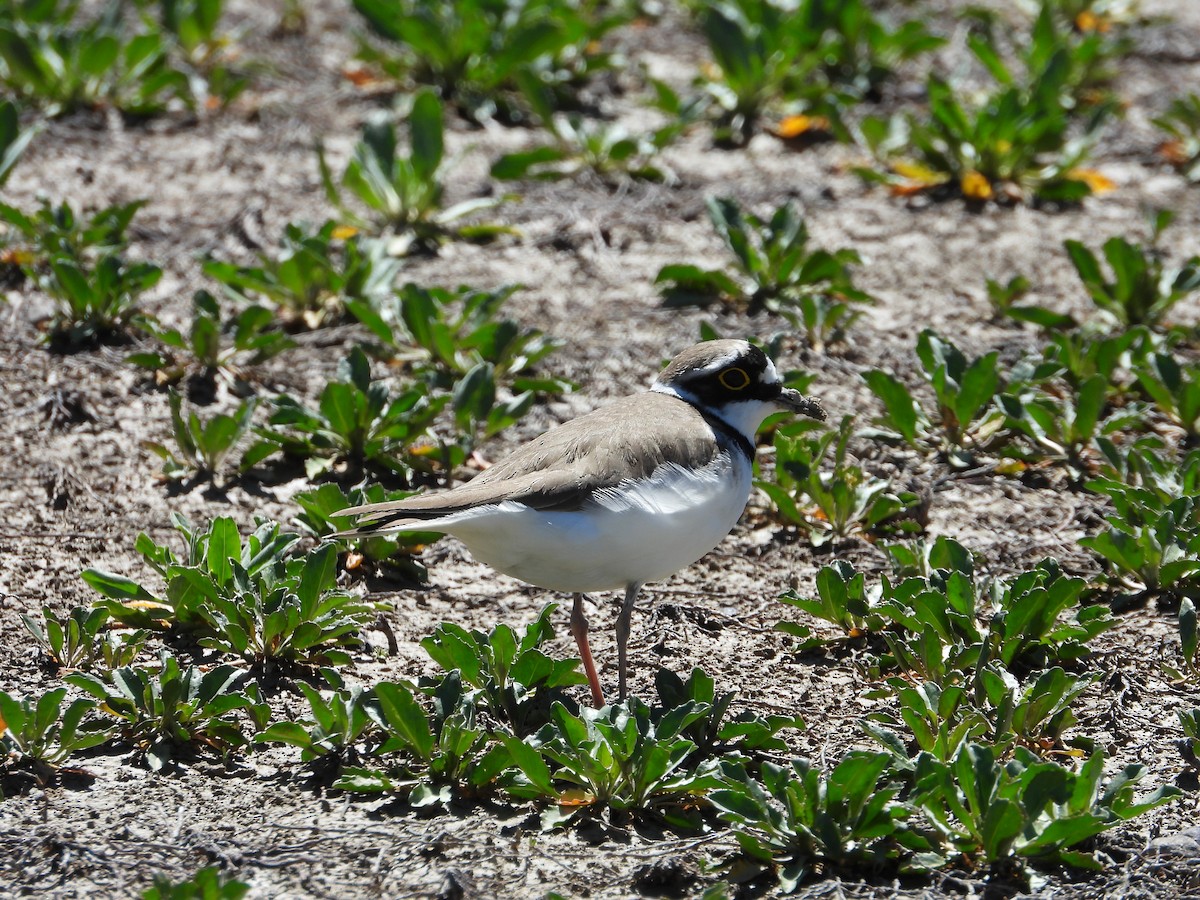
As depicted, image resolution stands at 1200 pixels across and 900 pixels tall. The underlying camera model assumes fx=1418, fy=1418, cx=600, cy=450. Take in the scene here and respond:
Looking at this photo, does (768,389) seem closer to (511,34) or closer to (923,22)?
(511,34)

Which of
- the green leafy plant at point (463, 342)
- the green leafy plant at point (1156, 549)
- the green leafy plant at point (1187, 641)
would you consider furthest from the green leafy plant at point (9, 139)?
the green leafy plant at point (1187, 641)

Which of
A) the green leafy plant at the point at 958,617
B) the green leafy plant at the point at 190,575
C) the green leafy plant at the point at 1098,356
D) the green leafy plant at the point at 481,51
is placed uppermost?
the green leafy plant at the point at 481,51

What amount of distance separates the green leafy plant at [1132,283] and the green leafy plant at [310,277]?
3.35 m

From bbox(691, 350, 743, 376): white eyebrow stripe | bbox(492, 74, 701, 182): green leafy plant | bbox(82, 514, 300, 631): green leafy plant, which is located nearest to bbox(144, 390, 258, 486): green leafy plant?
bbox(82, 514, 300, 631): green leafy plant

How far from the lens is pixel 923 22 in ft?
31.1

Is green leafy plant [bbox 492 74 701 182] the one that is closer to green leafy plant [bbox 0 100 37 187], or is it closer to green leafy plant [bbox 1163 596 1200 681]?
green leafy plant [bbox 0 100 37 187]

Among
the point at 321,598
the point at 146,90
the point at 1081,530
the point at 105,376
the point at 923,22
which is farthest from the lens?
the point at 923,22

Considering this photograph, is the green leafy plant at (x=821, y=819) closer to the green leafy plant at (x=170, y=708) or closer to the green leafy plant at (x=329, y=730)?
the green leafy plant at (x=329, y=730)

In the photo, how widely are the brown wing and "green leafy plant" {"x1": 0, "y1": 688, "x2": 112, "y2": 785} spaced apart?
93 cm

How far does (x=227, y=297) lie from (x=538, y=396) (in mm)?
1650

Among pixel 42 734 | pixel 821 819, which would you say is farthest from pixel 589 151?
pixel 821 819

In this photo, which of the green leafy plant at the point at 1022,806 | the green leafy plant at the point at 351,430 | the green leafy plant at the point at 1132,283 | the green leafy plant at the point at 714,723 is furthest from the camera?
the green leafy plant at the point at 1132,283

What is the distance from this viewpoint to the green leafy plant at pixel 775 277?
22.4 ft

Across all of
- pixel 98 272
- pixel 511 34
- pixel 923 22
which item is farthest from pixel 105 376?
pixel 923 22
